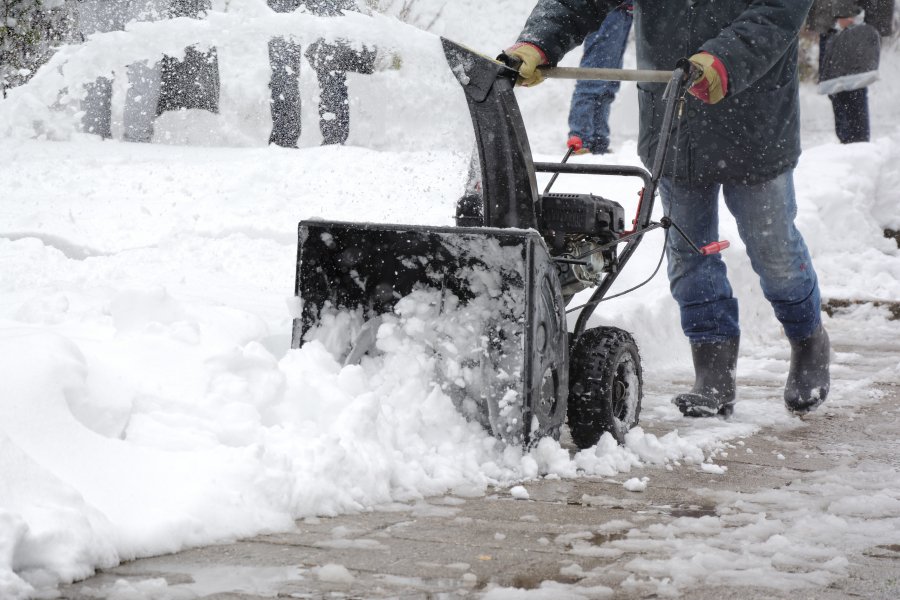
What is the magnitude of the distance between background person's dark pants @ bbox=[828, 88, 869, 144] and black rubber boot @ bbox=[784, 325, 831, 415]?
21.6ft

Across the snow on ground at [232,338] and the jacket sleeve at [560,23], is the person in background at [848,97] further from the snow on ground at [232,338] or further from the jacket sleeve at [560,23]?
the jacket sleeve at [560,23]

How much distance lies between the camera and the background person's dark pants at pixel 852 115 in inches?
392

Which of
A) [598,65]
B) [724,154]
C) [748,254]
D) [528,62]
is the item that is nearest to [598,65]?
[598,65]

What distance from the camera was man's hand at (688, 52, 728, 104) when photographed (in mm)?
3217

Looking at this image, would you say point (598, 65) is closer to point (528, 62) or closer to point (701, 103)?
point (701, 103)

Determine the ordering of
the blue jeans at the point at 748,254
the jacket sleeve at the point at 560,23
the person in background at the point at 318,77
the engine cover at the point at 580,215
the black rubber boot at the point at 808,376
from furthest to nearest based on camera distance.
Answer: the person in background at the point at 318,77 → the black rubber boot at the point at 808,376 → the blue jeans at the point at 748,254 → the jacket sleeve at the point at 560,23 → the engine cover at the point at 580,215

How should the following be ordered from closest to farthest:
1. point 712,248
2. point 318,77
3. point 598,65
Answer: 1. point 712,248
2. point 598,65
3. point 318,77

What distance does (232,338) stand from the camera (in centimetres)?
332

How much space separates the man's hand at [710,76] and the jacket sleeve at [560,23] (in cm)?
51

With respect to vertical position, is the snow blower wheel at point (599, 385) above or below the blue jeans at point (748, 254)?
below

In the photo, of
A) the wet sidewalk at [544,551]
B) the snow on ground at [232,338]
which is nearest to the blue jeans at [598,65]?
the snow on ground at [232,338]

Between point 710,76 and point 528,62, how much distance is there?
22.1 inches

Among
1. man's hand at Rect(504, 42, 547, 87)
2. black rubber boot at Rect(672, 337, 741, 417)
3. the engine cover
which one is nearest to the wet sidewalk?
the engine cover

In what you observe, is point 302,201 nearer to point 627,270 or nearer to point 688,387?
point 627,270
